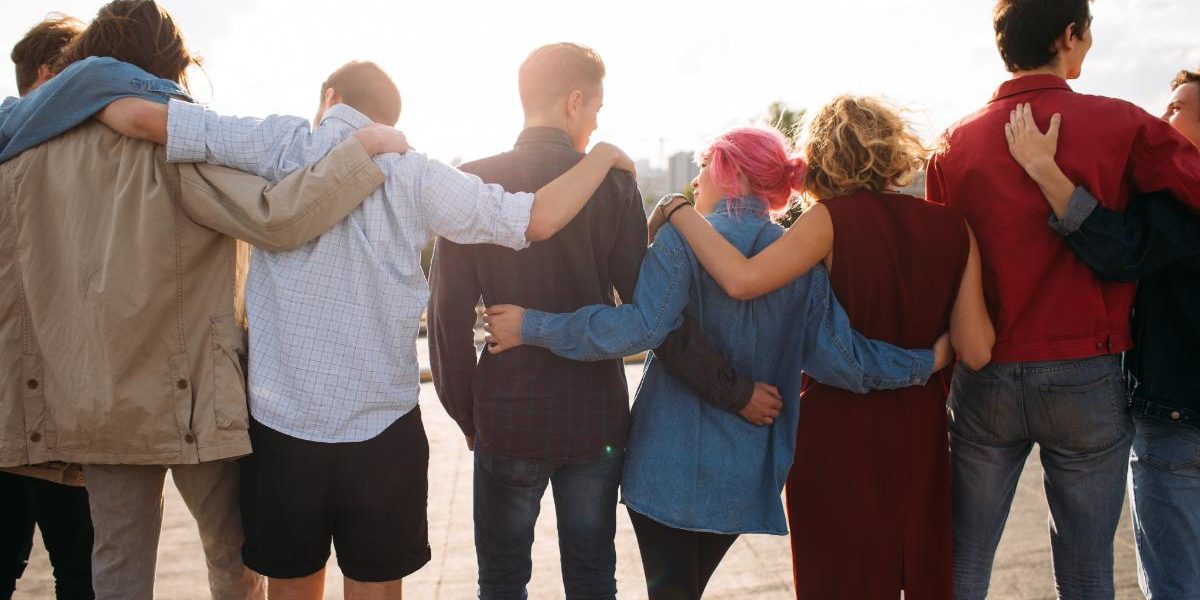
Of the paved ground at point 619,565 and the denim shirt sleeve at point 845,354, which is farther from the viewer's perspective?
the paved ground at point 619,565

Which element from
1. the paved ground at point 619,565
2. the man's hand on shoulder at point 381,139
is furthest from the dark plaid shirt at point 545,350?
the paved ground at point 619,565

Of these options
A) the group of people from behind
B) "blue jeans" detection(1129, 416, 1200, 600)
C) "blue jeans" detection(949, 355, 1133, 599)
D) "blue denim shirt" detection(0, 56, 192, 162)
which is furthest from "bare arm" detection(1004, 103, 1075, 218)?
"blue denim shirt" detection(0, 56, 192, 162)

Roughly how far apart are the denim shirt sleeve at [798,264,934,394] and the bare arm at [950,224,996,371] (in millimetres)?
113

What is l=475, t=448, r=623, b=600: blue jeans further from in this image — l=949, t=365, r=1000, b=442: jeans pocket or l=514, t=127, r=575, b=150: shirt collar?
l=949, t=365, r=1000, b=442: jeans pocket

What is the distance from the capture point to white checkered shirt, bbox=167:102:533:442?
1986 mm

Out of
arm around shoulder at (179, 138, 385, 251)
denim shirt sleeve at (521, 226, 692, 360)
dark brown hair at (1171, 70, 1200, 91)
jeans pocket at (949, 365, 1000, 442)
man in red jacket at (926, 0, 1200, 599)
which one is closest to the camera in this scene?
arm around shoulder at (179, 138, 385, 251)

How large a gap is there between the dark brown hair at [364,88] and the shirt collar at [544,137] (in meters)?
0.37

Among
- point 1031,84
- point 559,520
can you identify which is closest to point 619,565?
point 559,520

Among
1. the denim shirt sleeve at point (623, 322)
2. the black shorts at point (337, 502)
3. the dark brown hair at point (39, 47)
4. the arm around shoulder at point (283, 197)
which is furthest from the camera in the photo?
the dark brown hair at point (39, 47)

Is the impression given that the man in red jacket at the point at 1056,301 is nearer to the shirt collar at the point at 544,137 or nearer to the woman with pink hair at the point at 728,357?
the woman with pink hair at the point at 728,357

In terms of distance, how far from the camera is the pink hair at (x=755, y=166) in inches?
89.6

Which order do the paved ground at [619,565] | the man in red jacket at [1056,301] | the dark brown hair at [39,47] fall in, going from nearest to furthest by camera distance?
1. the man in red jacket at [1056,301]
2. the dark brown hair at [39,47]
3. the paved ground at [619,565]

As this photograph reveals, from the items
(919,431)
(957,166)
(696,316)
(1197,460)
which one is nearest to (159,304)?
(696,316)

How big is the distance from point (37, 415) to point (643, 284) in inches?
62.5
